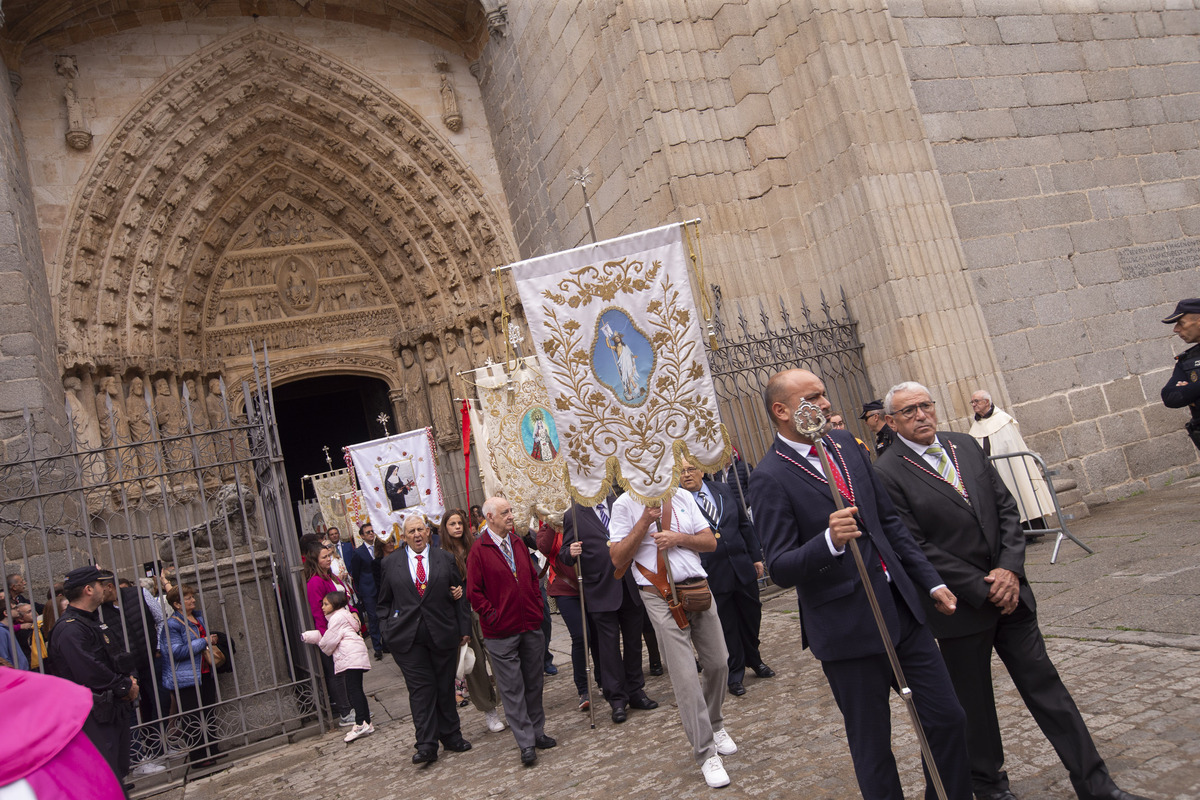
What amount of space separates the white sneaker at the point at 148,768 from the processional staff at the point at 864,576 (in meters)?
5.32

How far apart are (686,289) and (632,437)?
2.64 ft

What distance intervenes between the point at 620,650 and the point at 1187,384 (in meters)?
3.98

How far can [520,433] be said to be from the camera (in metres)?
7.12

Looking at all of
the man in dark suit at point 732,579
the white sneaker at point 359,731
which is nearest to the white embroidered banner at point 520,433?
the man in dark suit at point 732,579

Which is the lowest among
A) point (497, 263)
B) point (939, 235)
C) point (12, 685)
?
point (12, 685)

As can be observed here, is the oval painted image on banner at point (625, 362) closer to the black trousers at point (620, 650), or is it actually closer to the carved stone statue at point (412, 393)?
the black trousers at point (620, 650)

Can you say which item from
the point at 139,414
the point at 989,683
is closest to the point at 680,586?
the point at 989,683

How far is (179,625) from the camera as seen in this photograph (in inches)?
239

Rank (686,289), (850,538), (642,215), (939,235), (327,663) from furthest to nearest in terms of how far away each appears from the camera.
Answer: (642,215) < (939,235) < (327,663) < (686,289) < (850,538)

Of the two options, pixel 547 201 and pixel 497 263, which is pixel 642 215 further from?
pixel 497 263

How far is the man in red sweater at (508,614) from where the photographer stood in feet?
16.0

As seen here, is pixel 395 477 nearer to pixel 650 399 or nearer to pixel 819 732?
pixel 650 399

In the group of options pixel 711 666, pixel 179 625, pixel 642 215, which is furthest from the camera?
pixel 642 215

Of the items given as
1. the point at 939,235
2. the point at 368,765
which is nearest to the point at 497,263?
the point at 939,235
